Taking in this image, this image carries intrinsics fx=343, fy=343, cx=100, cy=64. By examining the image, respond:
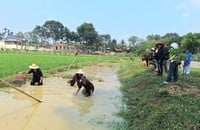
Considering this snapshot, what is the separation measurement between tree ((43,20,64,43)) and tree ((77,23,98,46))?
Answer: 829 centimetres

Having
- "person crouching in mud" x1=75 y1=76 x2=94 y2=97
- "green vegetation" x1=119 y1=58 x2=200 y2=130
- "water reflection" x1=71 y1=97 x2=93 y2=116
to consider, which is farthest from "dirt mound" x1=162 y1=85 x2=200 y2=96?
"person crouching in mud" x1=75 y1=76 x2=94 y2=97

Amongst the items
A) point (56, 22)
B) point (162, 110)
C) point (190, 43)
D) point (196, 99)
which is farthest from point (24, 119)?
point (56, 22)

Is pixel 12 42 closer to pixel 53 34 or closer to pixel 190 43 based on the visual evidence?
pixel 53 34

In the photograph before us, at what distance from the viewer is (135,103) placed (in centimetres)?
1065

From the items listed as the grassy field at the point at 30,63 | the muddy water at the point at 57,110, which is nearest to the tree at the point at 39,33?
the grassy field at the point at 30,63

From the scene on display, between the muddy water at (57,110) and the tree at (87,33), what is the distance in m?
78.0

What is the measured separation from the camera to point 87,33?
9138cm

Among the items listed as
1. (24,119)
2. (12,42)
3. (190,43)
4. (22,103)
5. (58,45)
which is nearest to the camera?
(24,119)

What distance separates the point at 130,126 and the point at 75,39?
89293 millimetres

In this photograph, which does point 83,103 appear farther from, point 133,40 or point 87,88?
point 133,40

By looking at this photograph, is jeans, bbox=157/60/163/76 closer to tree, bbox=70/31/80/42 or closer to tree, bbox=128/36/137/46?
tree, bbox=128/36/137/46

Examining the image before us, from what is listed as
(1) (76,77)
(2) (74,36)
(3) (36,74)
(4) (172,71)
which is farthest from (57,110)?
(2) (74,36)

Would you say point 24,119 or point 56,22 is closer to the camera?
point 24,119

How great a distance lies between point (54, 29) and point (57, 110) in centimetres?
9346
